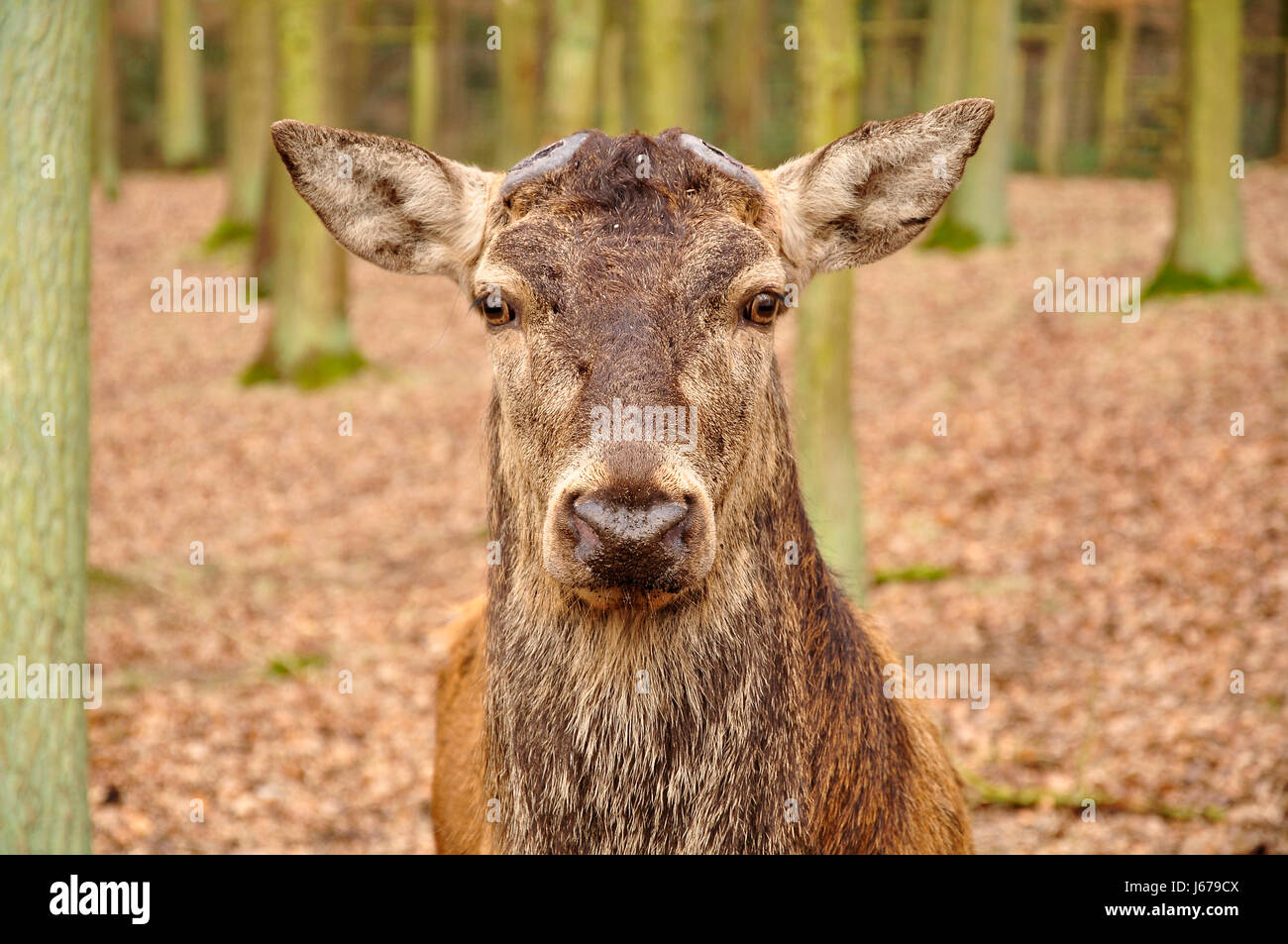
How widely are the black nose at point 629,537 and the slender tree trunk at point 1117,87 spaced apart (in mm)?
31384

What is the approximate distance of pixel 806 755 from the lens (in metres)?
3.58

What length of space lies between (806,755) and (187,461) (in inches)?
465

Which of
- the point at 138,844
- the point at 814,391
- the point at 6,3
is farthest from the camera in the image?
the point at 814,391

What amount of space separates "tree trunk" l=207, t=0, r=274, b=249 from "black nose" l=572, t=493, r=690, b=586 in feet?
59.0

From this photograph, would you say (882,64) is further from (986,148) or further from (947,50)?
(986,148)

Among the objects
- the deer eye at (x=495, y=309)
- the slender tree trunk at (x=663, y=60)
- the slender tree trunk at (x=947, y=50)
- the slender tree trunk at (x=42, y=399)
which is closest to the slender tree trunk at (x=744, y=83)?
the slender tree trunk at (x=947, y=50)

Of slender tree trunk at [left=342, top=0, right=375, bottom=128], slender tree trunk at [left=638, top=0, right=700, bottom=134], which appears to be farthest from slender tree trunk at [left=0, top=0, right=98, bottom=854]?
slender tree trunk at [left=342, top=0, right=375, bottom=128]

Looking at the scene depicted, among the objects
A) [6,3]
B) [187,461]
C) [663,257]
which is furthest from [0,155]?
[187,461]

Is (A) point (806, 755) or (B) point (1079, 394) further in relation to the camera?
(B) point (1079, 394)

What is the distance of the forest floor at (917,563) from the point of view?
23.3 ft

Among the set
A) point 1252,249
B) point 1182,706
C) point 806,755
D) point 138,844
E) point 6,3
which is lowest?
point 138,844

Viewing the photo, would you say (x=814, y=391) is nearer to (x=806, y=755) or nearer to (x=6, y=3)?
(x=806, y=755)

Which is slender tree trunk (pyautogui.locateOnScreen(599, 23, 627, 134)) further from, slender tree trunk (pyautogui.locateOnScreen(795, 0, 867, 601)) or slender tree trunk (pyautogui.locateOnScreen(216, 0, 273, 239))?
slender tree trunk (pyautogui.locateOnScreen(795, 0, 867, 601))

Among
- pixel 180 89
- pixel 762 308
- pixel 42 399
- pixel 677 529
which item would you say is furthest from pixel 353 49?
pixel 677 529
